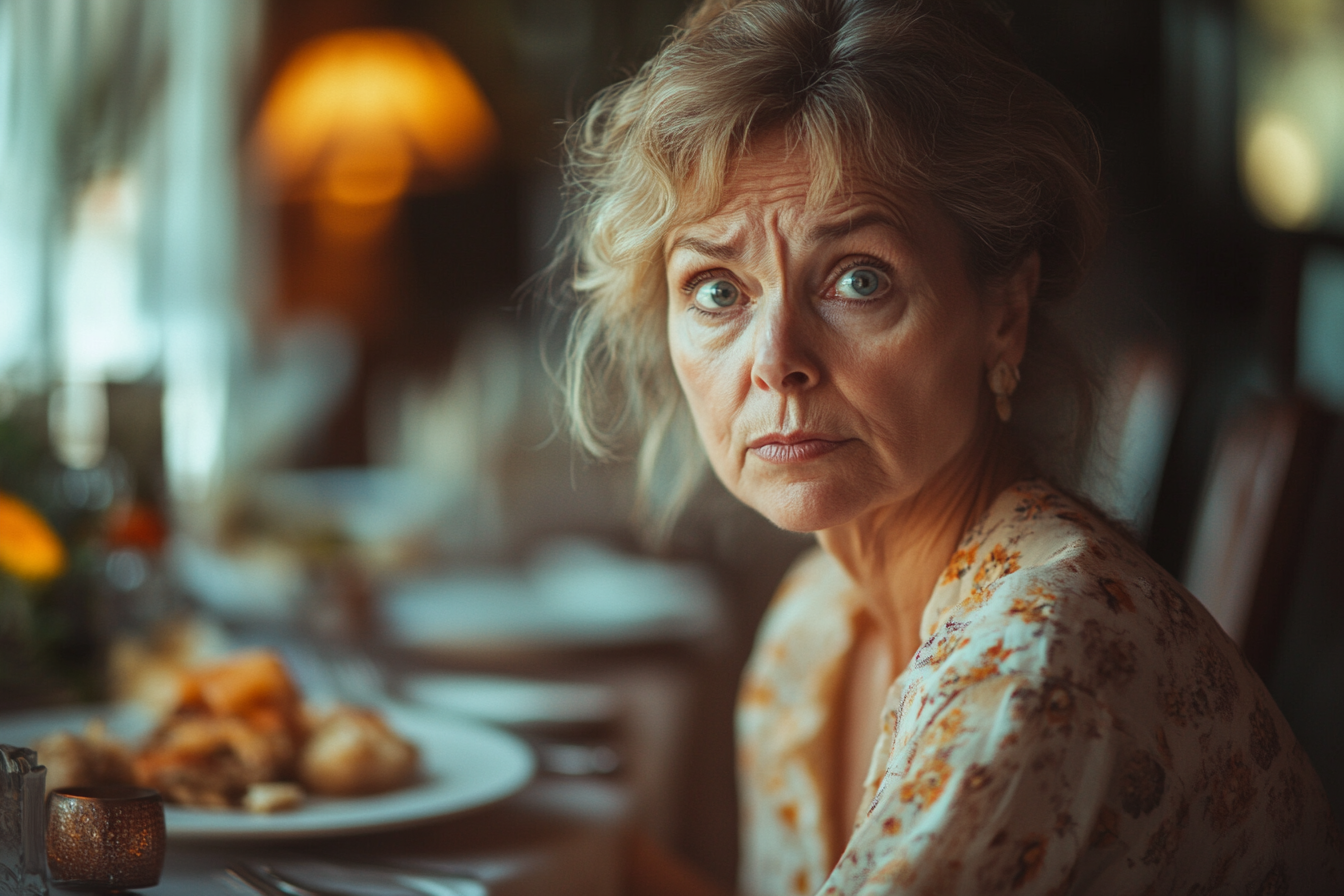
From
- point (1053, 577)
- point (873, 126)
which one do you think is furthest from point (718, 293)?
point (1053, 577)

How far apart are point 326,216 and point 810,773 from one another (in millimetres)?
5190

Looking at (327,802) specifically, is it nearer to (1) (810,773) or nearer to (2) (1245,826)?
(1) (810,773)

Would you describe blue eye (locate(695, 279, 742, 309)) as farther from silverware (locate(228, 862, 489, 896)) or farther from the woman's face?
silverware (locate(228, 862, 489, 896))

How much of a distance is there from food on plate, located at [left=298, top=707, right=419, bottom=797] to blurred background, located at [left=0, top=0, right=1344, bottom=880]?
32 cm

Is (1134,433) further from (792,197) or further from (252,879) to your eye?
(252,879)

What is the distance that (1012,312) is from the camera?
2.81 ft

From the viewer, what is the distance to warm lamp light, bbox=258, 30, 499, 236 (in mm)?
3064

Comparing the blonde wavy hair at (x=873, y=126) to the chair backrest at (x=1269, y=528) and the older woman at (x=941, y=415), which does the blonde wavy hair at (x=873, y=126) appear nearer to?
the older woman at (x=941, y=415)

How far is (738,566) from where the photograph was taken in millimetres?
2363

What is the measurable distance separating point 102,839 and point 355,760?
261 mm

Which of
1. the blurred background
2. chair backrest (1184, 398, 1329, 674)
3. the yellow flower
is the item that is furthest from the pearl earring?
the yellow flower

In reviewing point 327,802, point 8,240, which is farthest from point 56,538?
point 8,240

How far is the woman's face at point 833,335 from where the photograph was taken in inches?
30.7

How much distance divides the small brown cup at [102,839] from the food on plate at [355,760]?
23cm
